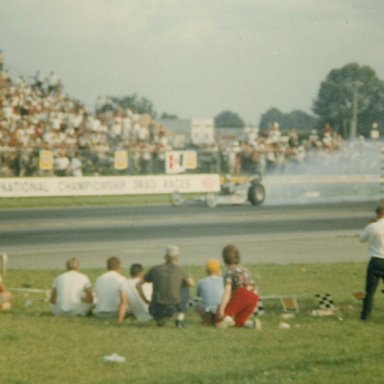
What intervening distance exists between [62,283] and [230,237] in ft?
35.8

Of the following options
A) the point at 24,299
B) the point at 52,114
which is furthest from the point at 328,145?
the point at 24,299

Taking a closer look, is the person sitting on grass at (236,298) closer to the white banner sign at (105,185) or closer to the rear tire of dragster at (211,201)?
the rear tire of dragster at (211,201)

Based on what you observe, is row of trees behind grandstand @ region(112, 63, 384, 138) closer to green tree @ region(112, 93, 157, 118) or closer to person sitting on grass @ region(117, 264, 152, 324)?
green tree @ region(112, 93, 157, 118)

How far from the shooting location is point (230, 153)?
127 feet

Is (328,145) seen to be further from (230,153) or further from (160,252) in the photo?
(160,252)

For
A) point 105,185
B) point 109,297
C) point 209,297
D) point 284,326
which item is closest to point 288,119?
point 105,185

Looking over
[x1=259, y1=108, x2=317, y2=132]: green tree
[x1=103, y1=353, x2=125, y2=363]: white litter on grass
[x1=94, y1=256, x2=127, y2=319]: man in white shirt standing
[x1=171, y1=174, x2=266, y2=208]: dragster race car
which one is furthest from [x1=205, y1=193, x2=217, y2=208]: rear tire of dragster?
[x1=259, y1=108, x2=317, y2=132]: green tree

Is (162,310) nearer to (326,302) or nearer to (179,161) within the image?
(326,302)

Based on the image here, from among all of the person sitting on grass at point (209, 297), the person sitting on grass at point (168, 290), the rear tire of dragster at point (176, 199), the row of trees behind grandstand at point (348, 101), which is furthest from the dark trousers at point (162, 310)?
the row of trees behind grandstand at point (348, 101)

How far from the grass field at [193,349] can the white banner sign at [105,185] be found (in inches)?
823

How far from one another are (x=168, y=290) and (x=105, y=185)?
24744mm

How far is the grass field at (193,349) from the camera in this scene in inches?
356

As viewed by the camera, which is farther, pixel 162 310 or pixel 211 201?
pixel 211 201

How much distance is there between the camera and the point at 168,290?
12117 mm
